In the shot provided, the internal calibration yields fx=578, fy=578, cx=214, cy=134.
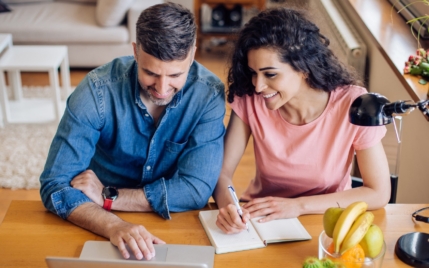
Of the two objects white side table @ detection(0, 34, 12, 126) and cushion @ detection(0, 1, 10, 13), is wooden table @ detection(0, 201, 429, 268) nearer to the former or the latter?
white side table @ detection(0, 34, 12, 126)

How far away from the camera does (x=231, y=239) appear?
145cm

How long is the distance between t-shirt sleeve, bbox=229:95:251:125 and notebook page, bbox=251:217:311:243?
42 centimetres

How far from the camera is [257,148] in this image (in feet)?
6.19

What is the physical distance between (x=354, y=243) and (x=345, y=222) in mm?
51

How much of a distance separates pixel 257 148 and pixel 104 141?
491 mm

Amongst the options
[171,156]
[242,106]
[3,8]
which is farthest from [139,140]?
[3,8]

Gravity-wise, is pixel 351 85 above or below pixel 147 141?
above

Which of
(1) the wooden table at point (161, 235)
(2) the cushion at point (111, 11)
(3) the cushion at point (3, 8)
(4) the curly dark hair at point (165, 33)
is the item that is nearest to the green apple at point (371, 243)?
(1) the wooden table at point (161, 235)

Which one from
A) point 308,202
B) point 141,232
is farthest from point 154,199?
point 308,202

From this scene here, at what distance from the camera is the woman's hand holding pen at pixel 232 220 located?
1468 millimetres

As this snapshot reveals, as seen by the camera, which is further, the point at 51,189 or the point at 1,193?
the point at 1,193

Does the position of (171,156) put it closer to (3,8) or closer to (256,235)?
(256,235)

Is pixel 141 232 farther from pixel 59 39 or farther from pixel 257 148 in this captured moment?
pixel 59 39

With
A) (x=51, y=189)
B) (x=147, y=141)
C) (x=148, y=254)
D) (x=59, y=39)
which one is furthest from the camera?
(x=59, y=39)
